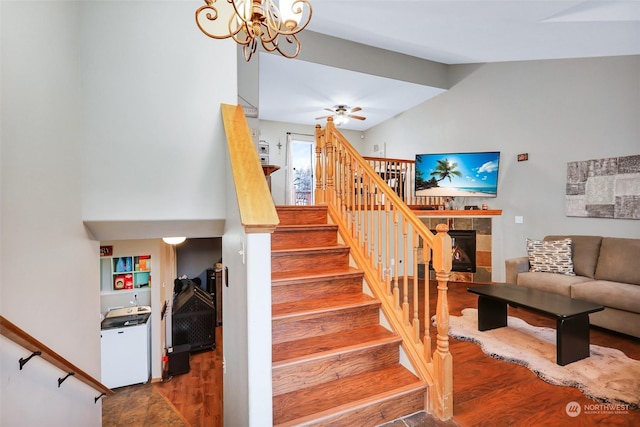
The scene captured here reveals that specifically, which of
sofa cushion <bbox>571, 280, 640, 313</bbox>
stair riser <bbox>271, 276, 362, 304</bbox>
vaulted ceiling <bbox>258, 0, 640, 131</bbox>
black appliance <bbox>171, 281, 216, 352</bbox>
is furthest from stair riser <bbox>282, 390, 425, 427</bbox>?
vaulted ceiling <bbox>258, 0, 640, 131</bbox>

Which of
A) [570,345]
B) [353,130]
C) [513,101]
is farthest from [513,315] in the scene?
[353,130]

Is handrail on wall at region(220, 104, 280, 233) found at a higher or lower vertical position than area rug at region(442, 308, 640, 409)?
higher

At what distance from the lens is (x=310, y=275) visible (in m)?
2.53

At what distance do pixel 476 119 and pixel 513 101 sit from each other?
0.64 metres

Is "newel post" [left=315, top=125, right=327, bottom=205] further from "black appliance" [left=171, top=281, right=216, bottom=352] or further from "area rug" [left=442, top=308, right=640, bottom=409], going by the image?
"black appliance" [left=171, top=281, right=216, bottom=352]

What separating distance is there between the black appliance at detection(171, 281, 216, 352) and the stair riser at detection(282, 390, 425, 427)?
3.77 metres

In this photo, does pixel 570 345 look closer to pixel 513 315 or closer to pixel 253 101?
pixel 513 315

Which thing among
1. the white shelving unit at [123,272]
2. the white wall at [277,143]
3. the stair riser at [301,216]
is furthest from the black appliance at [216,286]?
the stair riser at [301,216]

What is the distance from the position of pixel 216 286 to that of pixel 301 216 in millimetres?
3405

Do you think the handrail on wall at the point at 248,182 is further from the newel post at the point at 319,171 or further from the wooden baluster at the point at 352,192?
the newel post at the point at 319,171

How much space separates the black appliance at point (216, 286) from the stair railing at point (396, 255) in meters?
3.18

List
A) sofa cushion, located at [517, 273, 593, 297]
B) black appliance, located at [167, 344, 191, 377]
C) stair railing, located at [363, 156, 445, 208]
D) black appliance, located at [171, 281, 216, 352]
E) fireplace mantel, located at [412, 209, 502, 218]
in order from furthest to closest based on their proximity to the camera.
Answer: stair railing, located at [363, 156, 445, 208], fireplace mantel, located at [412, 209, 502, 218], black appliance, located at [171, 281, 216, 352], black appliance, located at [167, 344, 191, 377], sofa cushion, located at [517, 273, 593, 297]

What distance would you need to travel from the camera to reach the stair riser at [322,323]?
83.6 inches

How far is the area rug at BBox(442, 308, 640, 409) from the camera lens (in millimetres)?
2131
